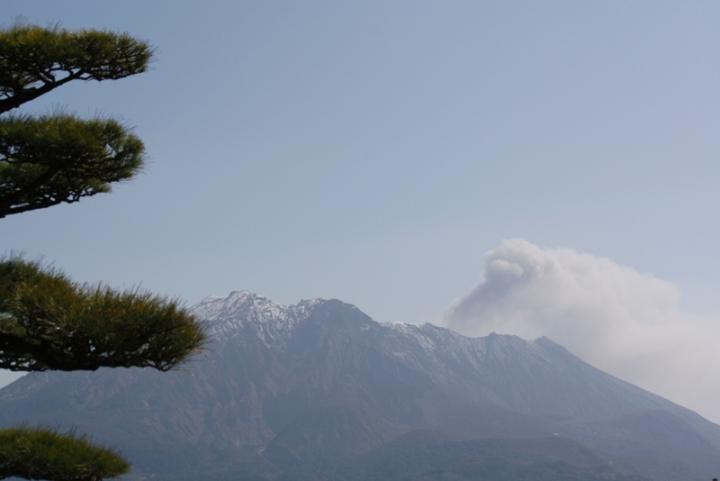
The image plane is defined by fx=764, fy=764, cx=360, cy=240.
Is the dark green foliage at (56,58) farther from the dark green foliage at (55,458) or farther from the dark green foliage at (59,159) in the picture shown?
the dark green foliage at (55,458)

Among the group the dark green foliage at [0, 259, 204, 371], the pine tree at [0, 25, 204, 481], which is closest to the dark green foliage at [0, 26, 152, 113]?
the pine tree at [0, 25, 204, 481]

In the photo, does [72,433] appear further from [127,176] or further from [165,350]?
[127,176]

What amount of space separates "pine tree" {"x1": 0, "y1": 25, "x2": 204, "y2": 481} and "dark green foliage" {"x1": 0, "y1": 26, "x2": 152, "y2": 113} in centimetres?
1

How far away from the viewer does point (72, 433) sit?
12523 mm

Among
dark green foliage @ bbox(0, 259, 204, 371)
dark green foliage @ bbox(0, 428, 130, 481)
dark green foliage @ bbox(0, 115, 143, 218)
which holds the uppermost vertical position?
dark green foliage @ bbox(0, 115, 143, 218)

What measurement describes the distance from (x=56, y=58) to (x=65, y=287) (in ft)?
11.9

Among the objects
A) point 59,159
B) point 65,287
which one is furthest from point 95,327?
point 59,159

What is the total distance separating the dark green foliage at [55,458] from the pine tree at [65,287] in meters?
0.02

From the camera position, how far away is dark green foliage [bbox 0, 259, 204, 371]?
9688mm

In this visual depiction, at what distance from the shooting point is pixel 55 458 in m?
11.8

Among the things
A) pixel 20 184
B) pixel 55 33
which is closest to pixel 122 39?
pixel 55 33

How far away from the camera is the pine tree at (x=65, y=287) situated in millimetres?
9828

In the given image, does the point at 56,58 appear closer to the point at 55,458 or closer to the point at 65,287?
the point at 65,287

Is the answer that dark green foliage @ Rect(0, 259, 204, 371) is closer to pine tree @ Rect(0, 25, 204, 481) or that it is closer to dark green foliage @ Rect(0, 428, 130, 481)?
pine tree @ Rect(0, 25, 204, 481)
